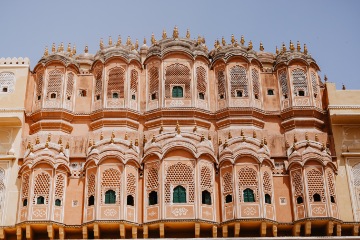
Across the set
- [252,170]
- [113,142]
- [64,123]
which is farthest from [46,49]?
[252,170]

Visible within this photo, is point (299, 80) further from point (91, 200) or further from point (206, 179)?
point (91, 200)

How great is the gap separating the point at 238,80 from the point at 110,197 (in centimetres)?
597

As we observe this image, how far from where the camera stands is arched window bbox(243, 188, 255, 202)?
19.3 meters

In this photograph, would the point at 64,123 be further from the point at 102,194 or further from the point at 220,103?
the point at 220,103

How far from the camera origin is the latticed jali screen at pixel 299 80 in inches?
856

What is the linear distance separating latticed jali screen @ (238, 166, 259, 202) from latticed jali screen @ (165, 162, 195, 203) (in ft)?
4.76

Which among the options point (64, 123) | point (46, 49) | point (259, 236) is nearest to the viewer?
point (259, 236)

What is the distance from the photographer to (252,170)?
1969 cm

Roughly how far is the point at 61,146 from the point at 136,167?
248cm

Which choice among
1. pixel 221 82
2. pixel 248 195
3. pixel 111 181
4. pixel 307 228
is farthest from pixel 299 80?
pixel 111 181

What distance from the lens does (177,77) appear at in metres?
21.7

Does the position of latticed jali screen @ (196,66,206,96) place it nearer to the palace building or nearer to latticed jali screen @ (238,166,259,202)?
the palace building

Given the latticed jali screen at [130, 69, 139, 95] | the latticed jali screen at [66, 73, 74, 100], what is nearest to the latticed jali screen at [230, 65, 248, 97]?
the latticed jali screen at [130, 69, 139, 95]

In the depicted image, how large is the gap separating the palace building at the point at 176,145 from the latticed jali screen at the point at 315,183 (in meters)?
0.04
